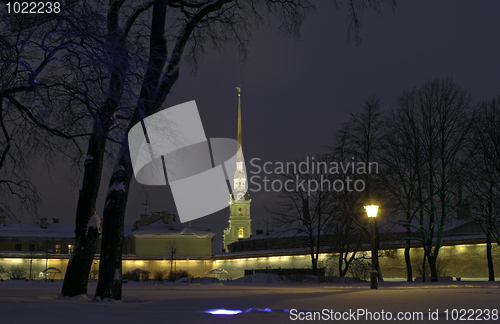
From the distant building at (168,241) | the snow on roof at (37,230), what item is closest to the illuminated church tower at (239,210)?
the distant building at (168,241)

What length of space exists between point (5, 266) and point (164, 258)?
69.1ft

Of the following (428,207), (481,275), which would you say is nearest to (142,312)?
(428,207)

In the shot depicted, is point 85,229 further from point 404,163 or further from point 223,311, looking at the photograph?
point 404,163

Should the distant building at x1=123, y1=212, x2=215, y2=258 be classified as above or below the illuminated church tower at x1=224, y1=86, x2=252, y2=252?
below

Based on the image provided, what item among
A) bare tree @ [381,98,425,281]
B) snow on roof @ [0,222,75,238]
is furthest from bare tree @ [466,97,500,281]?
snow on roof @ [0,222,75,238]

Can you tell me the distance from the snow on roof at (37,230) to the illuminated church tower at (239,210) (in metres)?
43.7

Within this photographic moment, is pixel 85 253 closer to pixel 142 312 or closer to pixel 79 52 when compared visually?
pixel 142 312

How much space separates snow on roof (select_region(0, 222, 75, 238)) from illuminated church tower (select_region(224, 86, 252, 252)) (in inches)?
1720

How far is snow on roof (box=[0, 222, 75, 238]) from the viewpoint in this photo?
7419cm

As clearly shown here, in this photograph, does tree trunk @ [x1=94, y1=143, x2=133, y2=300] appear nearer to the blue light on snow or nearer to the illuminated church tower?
the blue light on snow

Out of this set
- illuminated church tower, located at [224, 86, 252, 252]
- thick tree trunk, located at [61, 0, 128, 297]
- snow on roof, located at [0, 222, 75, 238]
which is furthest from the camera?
illuminated church tower, located at [224, 86, 252, 252]

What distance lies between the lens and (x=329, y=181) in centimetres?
3731

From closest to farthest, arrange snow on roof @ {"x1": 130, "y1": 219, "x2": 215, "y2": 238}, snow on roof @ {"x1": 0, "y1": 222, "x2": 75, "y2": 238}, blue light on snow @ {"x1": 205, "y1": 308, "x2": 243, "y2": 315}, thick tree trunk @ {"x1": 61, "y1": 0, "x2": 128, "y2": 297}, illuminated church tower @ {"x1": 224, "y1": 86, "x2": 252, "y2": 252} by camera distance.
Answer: blue light on snow @ {"x1": 205, "y1": 308, "x2": 243, "y2": 315}
thick tree trunk @ {"x1": 61, "y1": 0, "x2": 128, "y2": 297}
snow on roof @ {"x1": 0, "y1": 222, "x2": 75, "y2": 238}
snow on roof @ {"x1": 130, "y1": 219, "x2": 215, "y2": 238}
illuminated church tower @ {"x1": 224, "y1": 86, "x2": 252, "y2": 252}

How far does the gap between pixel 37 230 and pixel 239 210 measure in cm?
5111
